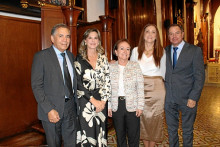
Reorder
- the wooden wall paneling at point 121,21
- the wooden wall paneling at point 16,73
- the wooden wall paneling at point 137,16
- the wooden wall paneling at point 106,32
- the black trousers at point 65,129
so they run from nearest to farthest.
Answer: the black trousers at point 65,129 < the wooden wall paneling at point 16,73 < the wooden wall paneling at point 106,32 < the wooden wall paneling at point 121,21 < the wooden wall paneling at point 137,16

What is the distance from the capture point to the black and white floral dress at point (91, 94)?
79.9 inches

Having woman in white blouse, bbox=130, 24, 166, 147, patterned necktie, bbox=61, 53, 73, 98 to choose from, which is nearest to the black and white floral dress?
patterned necktie, bbox=61, 53, 73, 98

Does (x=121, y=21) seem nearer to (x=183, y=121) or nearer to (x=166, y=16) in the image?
(x=166, y=16)

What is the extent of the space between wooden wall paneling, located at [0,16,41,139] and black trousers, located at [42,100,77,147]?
6.19 ft

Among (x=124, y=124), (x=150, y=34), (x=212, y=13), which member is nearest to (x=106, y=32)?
(x=150, y=34)

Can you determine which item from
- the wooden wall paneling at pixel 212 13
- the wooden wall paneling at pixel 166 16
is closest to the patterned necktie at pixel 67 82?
the wooden wall paneling at pixel 166 16

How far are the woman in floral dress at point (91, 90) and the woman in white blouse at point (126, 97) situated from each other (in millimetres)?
94

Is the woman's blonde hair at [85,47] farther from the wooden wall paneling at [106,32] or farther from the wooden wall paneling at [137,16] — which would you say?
the wooden wall paneling at [137,16]

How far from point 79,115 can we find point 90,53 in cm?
68

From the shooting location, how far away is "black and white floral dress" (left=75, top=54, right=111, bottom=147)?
2029mm

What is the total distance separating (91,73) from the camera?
2037mm

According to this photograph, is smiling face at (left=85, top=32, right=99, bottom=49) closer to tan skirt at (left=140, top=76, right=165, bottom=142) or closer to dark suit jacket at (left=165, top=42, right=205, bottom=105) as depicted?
tan skirt at (left=140, top=76, right=165, bottom=142)

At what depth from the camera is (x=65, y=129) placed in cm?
199

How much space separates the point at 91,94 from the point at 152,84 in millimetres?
737
